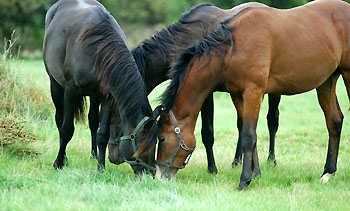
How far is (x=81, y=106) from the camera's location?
21.8ft

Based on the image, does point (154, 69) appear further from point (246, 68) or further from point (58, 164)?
point (58, 164)

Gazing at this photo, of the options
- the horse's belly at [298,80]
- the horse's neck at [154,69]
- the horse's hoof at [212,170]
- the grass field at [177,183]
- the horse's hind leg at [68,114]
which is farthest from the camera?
the horse's hoof at [212,170]

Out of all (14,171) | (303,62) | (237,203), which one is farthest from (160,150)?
(303,62)

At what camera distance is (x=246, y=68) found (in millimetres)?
4707

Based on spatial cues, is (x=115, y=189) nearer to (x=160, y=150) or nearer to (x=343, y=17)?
(x=160, y=150)

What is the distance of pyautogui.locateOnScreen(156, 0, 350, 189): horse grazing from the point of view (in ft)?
15.6

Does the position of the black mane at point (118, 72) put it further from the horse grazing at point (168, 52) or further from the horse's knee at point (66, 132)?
the horse's knee at point (66, 132)

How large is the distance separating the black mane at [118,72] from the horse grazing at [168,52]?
425mm

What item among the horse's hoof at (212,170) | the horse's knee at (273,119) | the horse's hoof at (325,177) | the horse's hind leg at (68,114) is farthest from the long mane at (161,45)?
the horse's hoof at (325,177)

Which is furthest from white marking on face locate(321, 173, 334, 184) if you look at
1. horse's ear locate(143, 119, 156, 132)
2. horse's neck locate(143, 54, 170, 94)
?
horse's neck locate(143, 54, 170, 94)

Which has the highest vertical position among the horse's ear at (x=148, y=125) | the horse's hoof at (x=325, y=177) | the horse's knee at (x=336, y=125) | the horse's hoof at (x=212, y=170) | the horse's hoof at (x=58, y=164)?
the horse's ear at (x=148, y=125)

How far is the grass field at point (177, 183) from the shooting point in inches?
152

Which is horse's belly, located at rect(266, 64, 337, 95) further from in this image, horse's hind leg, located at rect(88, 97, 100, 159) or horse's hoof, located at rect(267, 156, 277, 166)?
horse's hind leg, located at rect(88, 97, 100, 159)

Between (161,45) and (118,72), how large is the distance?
99 centimetres
